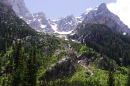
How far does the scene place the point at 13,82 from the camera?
190 ft

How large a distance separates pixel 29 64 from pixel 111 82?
39376 mm

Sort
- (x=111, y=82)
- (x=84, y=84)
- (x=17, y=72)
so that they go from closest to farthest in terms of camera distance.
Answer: (x=17, y=72)
(x=111, y=82)
(x=84, y=84)

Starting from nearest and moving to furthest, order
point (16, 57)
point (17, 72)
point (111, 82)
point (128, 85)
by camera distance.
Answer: point (17, 72), point (16, 57), point (111, 82), point (128, 85)

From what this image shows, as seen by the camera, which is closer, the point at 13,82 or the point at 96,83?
the point at 13,82

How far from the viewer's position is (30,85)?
58656mm

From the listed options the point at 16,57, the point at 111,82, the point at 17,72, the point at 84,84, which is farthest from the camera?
the point at 84,84

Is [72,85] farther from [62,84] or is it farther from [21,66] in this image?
[21,66]

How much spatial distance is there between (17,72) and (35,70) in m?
4.50

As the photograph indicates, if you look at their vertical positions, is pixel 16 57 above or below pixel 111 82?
above

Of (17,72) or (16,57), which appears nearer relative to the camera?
(17,72)

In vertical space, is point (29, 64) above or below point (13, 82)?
above

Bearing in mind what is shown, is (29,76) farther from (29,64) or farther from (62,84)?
(62,84)

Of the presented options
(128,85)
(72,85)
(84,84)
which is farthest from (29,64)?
(84,84)

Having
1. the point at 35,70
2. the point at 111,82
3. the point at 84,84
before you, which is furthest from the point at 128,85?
the point at 84,84
